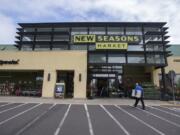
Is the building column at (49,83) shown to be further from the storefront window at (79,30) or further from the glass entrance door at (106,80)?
the glass entrance door at (106,80)

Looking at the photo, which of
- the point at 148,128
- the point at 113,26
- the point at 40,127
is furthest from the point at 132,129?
the point at 113,26

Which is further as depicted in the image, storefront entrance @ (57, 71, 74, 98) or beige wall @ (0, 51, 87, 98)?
storefront entrance @ (57, 71, 74, 98)

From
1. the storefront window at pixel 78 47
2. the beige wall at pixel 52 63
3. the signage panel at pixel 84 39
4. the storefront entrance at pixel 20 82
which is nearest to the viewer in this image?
the beige wall at pixel 52 63

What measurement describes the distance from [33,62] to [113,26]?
34.4ft

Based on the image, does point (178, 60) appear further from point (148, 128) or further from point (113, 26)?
point (148, 128)

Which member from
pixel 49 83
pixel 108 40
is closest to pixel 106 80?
pixel 108 40

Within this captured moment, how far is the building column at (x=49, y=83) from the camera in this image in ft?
78.1

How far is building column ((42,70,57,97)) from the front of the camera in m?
23.8

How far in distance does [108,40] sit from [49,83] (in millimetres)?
7832

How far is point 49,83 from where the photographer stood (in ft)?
78.5

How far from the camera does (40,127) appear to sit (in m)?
8.20

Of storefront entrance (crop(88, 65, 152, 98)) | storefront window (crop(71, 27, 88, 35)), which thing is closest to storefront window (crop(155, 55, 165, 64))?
storefront entrance (crop(88, 65, 152, 98))

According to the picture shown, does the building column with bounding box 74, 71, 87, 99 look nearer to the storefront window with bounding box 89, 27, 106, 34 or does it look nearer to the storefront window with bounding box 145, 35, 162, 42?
the storefront window with bounding box 89, 27, 106, 34

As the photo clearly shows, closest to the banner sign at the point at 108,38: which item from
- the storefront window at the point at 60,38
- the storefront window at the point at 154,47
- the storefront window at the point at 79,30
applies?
the storefront window at the point at 154,47
